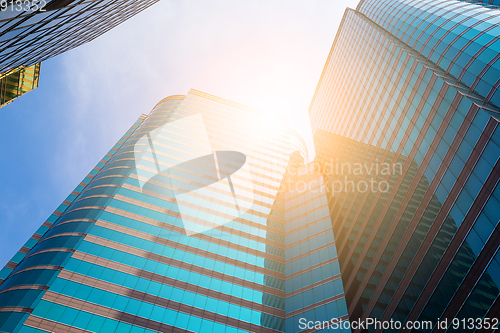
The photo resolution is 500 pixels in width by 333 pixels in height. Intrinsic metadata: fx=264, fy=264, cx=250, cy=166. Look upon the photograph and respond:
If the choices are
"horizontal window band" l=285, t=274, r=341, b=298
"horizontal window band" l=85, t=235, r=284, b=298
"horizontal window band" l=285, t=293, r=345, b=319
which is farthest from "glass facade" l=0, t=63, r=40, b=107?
"horizontal window band" l=285, t=293, r=345, b=319

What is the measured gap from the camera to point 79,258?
33.2 m

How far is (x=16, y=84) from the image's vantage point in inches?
1486

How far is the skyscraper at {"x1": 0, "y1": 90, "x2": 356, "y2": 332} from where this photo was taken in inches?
1187

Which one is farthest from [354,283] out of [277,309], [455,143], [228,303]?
[455,143]

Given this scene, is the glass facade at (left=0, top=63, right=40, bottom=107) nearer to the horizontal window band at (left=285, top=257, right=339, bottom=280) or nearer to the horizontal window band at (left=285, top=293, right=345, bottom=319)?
the horizontal window band at (left=285, top=257, right=339, bottom=280)

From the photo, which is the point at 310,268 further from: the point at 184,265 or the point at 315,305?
the point at 184,265

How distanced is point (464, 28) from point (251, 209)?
41.4 m

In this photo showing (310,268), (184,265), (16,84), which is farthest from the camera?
(16,84)

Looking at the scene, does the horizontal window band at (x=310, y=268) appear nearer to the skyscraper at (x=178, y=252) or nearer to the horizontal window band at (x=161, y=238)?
the skyscraper at (x=178, y=252)

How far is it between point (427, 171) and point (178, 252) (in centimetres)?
3480

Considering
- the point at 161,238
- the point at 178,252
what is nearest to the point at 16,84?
the point at 161,238

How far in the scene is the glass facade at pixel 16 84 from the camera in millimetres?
35375

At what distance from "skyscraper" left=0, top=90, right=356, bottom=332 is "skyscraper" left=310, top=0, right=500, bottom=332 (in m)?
6.74

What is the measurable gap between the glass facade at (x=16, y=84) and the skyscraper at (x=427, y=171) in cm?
5304
